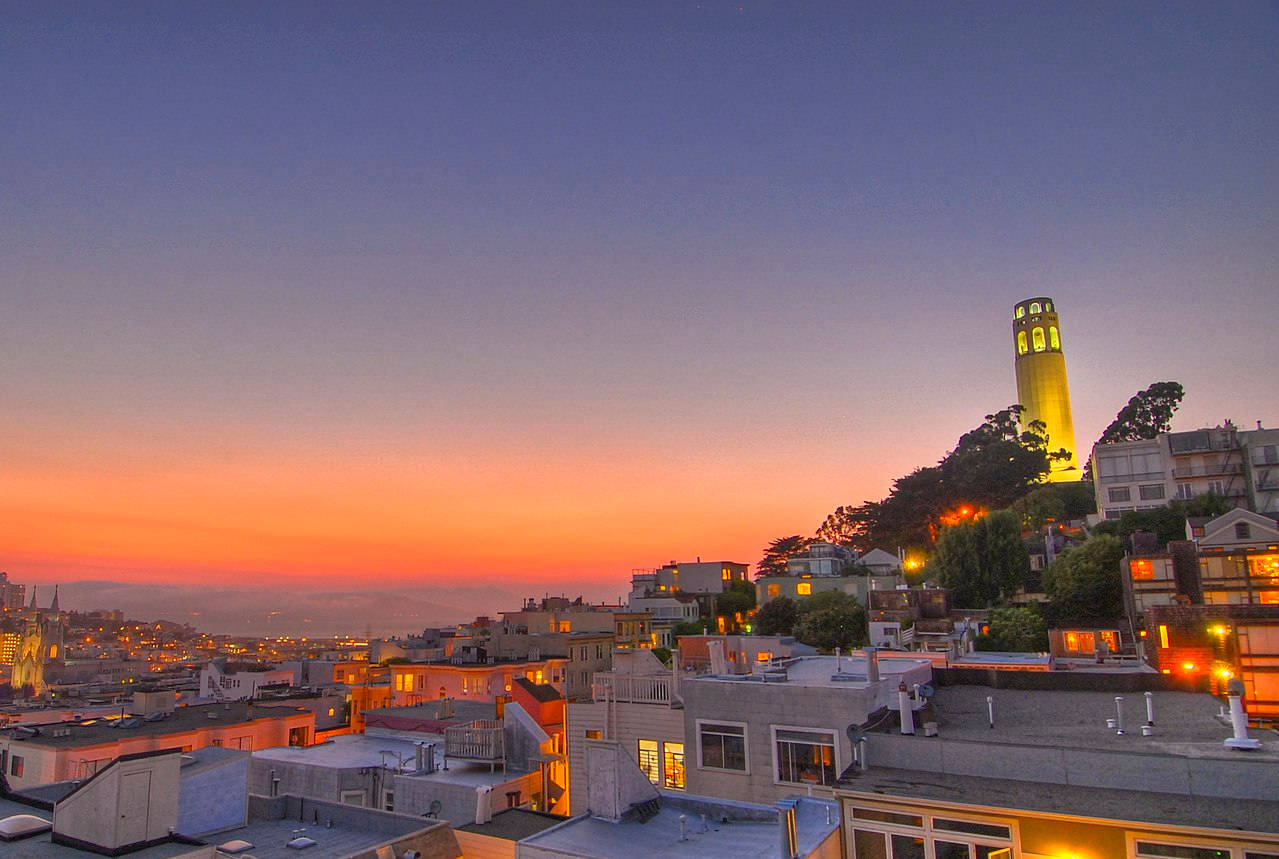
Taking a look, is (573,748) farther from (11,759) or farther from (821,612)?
(821,612)

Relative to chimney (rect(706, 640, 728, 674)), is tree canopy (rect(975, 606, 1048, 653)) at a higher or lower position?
lower

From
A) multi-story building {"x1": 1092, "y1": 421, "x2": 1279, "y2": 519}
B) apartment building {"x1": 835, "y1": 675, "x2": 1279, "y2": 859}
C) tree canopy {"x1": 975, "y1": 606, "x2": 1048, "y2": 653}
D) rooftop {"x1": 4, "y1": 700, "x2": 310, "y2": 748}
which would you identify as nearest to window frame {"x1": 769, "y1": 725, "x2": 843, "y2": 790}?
apartment building {"x1": 835, "y1": 675, "x2": 1279, "y2": 859}

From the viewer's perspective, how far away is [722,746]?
1950 centimetres

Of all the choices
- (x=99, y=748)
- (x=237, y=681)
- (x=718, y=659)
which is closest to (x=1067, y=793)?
(x=718, y=659)

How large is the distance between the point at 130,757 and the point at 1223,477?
8898 centimetres

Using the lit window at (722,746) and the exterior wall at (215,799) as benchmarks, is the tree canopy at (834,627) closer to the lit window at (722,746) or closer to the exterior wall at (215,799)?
the lit window at (722,746)

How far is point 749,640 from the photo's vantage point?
150ft

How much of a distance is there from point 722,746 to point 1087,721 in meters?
8.36

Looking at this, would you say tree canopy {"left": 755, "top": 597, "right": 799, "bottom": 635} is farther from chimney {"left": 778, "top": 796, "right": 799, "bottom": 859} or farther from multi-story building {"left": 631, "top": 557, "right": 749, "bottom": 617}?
chimney {"left": 778, "top": 796, "right": 799, "bottom": 859}

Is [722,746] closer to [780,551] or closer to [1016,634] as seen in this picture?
[1016,634]

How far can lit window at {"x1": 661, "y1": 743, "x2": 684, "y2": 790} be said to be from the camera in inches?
846

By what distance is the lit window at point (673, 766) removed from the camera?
2150cm

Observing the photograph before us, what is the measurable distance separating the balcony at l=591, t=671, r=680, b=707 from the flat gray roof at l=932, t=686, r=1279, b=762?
7691 mm

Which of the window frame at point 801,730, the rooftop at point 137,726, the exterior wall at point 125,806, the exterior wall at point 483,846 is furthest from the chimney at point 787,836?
the rooftop at point 137,726
